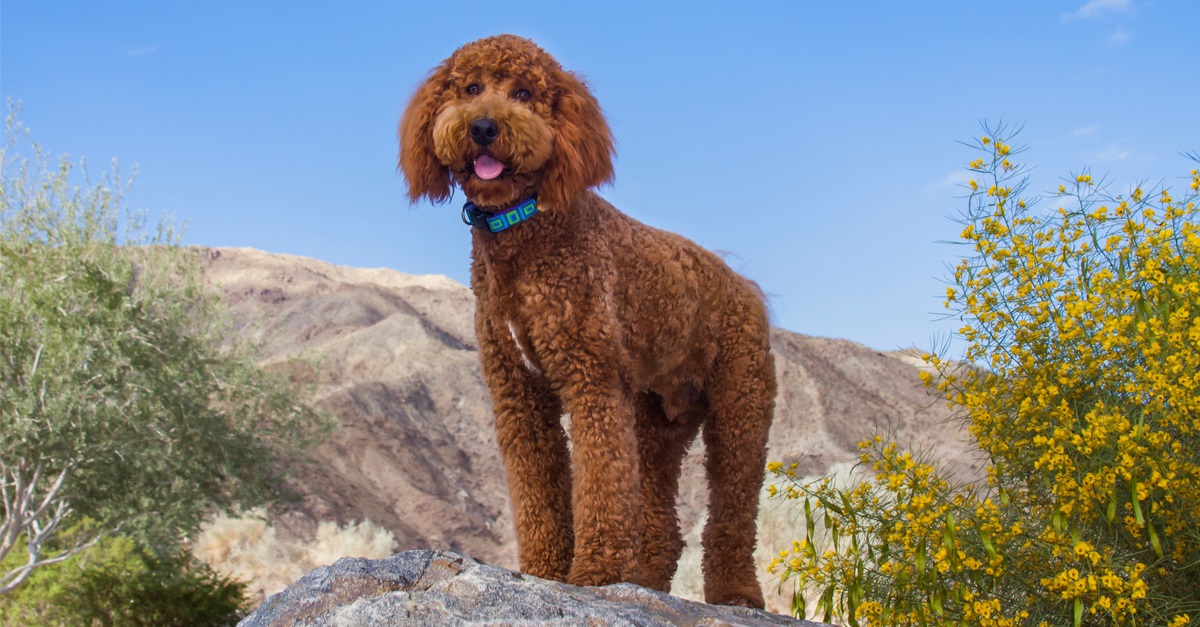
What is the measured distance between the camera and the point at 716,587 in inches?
182

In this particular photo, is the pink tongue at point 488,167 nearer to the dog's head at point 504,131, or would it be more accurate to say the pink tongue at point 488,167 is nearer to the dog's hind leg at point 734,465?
the dog's head at point 504,131

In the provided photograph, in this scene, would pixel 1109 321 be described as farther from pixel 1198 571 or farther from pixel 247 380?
pixel 247 380

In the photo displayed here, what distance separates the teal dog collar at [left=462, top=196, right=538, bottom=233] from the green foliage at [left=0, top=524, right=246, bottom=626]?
7525mm

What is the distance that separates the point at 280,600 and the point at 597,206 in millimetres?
1967

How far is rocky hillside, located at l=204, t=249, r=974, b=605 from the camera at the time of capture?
15633 mm

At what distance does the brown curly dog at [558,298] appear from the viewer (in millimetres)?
3832

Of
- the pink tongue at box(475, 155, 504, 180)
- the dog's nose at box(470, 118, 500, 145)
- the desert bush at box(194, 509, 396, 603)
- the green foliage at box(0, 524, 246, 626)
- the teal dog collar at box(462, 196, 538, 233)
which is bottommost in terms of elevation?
the green foliage at box(0, 524, 246, 626)

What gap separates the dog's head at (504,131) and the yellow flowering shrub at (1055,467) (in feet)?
4.57

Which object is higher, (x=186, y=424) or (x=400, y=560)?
(x=186, y=424)

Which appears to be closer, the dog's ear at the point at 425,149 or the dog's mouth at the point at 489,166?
the dog's mouth at the point at 489,166

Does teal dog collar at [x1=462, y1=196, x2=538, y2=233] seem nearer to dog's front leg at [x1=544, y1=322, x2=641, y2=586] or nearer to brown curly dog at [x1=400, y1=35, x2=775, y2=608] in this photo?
brown curly dog at [x1=400, y1=35, x2=775, y2=608]

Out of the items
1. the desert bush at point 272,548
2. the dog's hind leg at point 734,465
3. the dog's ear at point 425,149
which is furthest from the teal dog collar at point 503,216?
the desert bush at point 272,548

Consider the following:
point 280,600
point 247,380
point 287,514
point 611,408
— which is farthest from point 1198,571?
point 287,514

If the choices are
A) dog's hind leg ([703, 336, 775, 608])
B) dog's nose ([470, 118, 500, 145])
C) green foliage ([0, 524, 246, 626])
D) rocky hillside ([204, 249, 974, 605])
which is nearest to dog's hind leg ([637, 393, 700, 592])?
dog's hind leg ([703, 336, 775, 608])
